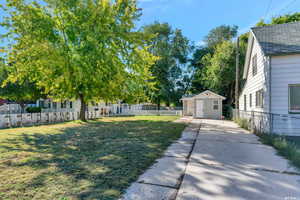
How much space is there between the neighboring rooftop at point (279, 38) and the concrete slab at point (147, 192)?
7.65m

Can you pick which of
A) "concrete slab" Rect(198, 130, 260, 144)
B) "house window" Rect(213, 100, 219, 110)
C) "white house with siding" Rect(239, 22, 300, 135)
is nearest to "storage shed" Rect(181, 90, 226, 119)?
"house window" Rect(213, 100, 219, 110)

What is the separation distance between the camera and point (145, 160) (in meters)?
3.89

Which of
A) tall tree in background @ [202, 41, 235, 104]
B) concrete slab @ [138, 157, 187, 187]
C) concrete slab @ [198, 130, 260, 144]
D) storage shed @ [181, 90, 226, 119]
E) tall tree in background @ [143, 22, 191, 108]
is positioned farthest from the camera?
tall tree in background @ [143, 22, 191, 108]

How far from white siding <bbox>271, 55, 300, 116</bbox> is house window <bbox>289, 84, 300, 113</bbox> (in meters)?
0.24

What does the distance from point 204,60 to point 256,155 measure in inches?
812

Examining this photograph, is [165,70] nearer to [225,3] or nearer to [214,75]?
[214,75]

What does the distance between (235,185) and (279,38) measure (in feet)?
28.5

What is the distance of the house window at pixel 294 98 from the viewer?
23.4 ft

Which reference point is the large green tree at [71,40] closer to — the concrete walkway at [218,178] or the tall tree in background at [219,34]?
the concrete walkway at [218,178]

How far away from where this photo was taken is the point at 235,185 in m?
2.76

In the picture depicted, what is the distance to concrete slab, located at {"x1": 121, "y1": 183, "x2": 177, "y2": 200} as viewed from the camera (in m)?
2.37

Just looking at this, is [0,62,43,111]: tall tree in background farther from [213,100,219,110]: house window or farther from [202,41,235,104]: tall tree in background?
[202,41,235,104]: tall tree in background

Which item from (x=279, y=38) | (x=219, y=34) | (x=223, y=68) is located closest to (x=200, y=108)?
(x=223, y=68)

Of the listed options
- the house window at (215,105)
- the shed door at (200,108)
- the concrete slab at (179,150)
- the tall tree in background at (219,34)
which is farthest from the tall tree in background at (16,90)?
the tall tree in background at (219,34)
